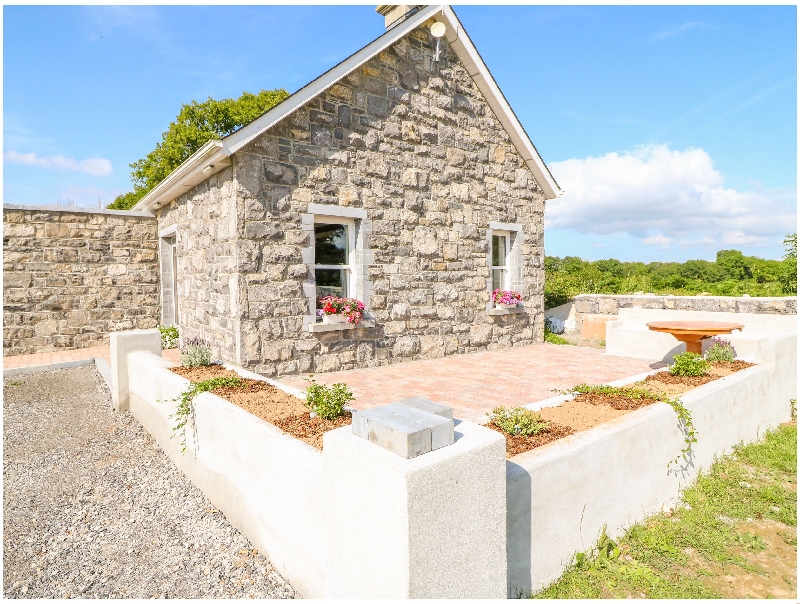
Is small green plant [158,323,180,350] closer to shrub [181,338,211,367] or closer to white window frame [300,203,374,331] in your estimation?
shrub [181,338,211,367]

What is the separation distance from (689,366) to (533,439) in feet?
10.4

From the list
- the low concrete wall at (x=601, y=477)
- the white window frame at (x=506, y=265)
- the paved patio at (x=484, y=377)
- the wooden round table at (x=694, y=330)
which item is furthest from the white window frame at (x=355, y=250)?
the low concrete wall at (x=601, y=477)

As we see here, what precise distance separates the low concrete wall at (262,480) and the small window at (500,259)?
22.7ft

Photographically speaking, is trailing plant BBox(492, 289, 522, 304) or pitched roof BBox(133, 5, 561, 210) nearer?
pitched roof BBox(133, 5, 561, 210)

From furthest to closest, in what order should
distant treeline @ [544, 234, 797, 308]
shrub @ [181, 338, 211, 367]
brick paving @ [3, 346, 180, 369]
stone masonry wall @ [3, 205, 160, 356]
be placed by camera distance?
1. distant treeline @ [544, 234, 797, 308]
2. stone masonry wall @ [3, 205, 160, 356]
3. brick paving @ [3, 346, 180, 369]
4. shrub @ [181, 338, 211, 367]

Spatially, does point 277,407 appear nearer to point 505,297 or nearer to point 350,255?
point 350,255

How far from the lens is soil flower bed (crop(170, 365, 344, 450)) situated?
11.6ft

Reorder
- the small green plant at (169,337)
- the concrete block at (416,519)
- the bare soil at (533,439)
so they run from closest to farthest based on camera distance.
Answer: the concrete block at (416,519) → the bare soil at (533,439) → the small green plant at (169,337)

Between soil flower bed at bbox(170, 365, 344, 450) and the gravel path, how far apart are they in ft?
2.86

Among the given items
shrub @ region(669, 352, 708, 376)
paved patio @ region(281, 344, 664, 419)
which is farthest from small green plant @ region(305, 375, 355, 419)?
shrub @ region(669, 352, 708, 376)

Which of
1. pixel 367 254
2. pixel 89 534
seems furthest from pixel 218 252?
pixel 89 534

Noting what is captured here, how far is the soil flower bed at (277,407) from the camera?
11.6ft

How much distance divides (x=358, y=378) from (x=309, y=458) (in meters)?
4.18

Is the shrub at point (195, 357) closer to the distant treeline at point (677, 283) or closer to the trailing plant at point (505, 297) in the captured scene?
the trailing plant at point (505, 297)
